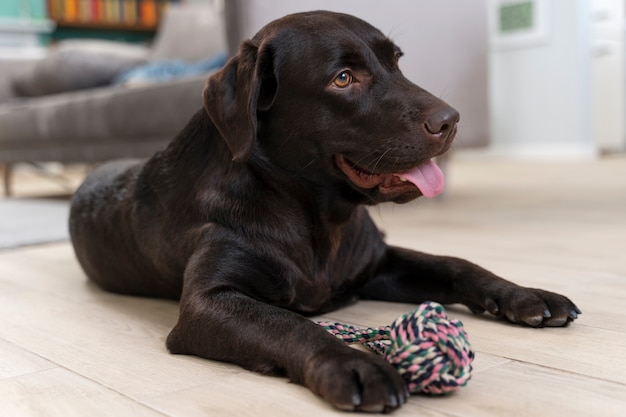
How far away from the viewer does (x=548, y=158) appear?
714cm

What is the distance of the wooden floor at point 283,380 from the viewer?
41.9 inches

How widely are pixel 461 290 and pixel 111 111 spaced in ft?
9.23

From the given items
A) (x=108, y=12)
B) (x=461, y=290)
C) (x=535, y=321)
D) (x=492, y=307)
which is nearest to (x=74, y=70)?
(x=461, y=290)

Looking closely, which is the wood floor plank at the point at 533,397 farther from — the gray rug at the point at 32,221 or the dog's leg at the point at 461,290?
the gray rug at the point at 32,221

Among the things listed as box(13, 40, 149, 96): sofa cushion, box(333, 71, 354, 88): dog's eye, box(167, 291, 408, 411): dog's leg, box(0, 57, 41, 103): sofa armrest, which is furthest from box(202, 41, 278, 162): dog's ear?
box(0, 57, 41, 103): sofa armrest

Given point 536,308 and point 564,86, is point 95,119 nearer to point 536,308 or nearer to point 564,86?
point 536,308

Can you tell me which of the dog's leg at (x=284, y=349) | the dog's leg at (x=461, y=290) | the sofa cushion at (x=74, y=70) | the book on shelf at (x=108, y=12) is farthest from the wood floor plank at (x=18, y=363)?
the book on shelf at (x=108, y=12)

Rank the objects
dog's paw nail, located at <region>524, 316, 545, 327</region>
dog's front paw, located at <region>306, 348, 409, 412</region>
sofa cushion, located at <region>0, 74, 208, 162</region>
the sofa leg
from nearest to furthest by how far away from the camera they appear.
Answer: dog's front paw, located at <region>306, 348, 409, 412</region> → dog's paw nail, located at <region>524, 316, 545, 327</region> → sofa cushion, located at <region>0, 74, 208, 162</region> → the sofa leg

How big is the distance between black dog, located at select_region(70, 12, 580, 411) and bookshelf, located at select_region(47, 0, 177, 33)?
24.4 feet

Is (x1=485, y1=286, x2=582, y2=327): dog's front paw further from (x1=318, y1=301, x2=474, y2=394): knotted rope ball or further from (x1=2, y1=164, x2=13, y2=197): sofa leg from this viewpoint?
(x1=2, y1=164, x2=13, y2=197): sofa leg

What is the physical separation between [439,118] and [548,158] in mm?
6208

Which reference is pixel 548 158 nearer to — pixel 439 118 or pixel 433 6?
pixel 433 6

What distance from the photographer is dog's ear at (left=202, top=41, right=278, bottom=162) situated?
1.41 m

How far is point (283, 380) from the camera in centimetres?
117
